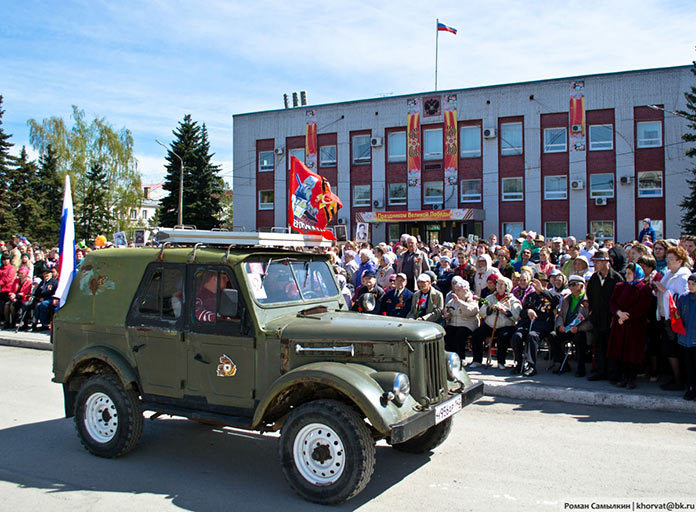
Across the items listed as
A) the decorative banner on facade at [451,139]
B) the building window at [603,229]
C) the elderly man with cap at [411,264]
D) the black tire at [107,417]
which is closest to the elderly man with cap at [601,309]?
the elderly man with cap at [411,264]

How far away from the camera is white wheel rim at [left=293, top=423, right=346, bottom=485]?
4641 millimetres

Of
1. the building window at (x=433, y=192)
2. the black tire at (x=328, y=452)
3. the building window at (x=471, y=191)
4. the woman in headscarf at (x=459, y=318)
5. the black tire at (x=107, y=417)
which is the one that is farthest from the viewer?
the building window at (x=433, y=192)

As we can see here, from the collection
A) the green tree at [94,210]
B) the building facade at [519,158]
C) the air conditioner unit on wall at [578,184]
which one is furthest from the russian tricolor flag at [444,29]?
the green tree at [94,210]

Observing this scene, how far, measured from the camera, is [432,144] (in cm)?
3666

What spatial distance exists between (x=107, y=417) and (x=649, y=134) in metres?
34.2

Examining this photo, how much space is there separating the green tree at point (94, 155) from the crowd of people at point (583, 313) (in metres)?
40.1

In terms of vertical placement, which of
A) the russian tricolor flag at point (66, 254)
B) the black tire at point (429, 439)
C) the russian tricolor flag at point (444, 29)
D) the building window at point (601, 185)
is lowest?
the black tire at point (429, 439)

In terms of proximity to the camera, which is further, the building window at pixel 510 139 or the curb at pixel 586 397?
the building window at pixel 510 139

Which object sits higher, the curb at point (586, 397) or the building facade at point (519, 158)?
the building facade at point (519, 158)

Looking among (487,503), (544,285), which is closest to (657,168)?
(544,285)

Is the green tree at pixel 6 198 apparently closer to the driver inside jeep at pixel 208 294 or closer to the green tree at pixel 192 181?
the green tree at pixel 192 181

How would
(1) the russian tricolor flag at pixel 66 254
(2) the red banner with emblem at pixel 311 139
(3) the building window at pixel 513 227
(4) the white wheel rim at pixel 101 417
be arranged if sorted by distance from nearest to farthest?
(4) the white wheel rim at pixel 101 417 < (1) the russian tricolor flag at pixel 66 254 < (3) the building window at pixel 513 227 < (2) the red banner with emblem at pixel 311 139

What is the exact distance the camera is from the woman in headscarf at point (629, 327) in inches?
321

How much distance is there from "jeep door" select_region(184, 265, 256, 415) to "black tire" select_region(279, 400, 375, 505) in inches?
25.3
